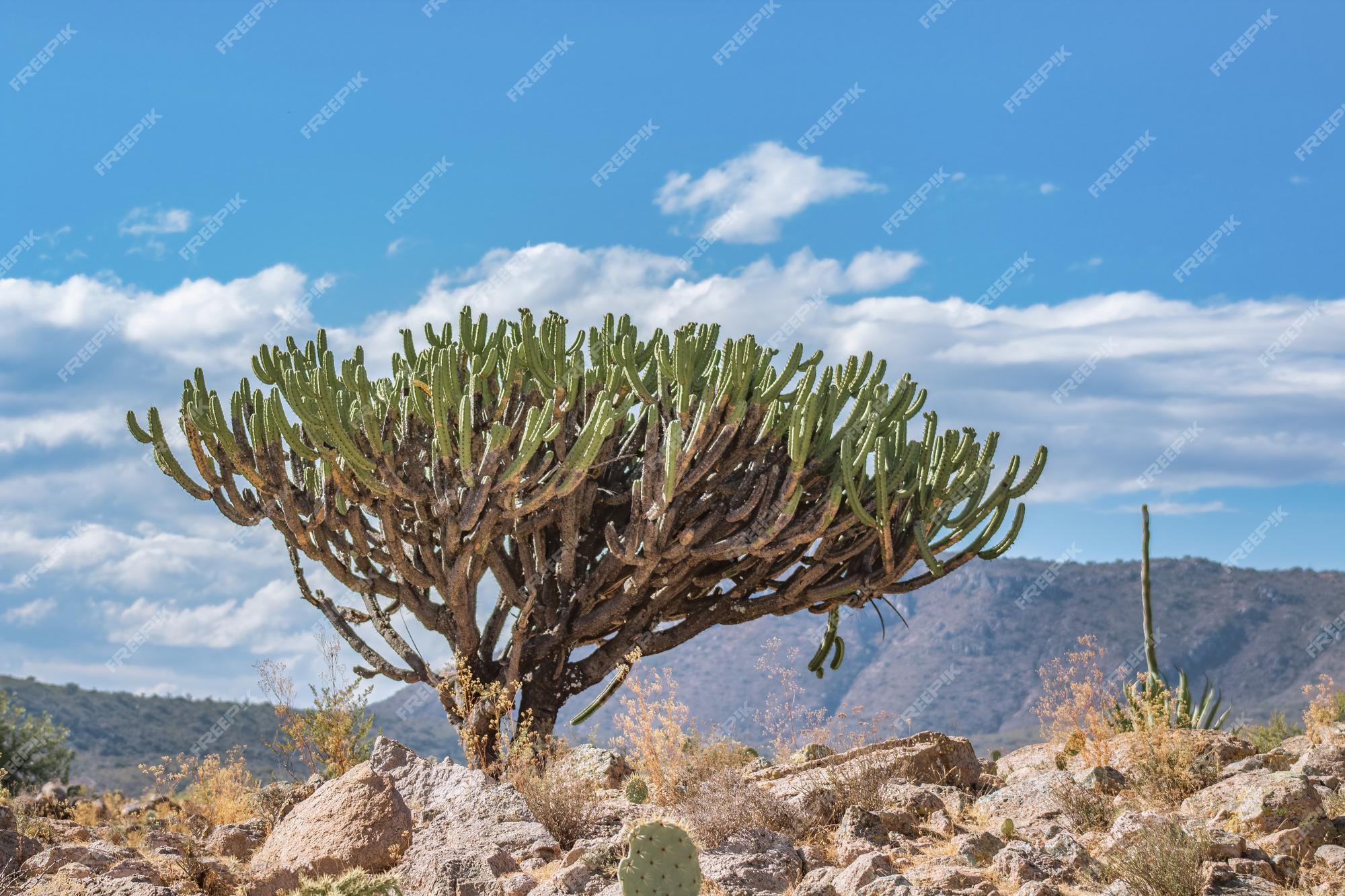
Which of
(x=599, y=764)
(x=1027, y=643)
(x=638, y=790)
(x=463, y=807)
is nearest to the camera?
(x=463, y=807)

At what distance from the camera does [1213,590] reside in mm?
73250

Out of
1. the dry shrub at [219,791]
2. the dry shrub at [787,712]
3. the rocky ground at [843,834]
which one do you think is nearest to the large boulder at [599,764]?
the rocky ground at [843,834]

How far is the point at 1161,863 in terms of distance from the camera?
753 cm

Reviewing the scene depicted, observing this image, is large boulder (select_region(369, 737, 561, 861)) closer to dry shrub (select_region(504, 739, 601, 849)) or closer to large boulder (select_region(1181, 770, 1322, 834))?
dry shrub (select_region(504, 739, 601, 849))

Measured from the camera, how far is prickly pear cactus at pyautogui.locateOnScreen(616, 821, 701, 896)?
281 inches

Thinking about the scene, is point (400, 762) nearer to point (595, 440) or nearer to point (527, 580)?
point (527, 580)

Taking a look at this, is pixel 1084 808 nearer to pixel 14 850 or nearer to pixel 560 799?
pixel 560 799

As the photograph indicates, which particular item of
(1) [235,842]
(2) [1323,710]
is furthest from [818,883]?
(2) [1323,710]

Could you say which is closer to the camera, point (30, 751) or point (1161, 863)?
point (1161, 863)

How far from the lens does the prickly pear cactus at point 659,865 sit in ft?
23.4

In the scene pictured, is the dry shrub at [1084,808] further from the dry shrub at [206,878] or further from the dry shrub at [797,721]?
the dry shrub at [206,878]

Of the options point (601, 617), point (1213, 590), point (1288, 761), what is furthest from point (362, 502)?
point (1213, 590)

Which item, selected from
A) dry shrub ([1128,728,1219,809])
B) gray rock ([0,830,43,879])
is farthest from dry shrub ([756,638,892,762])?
gray rock ([0,830,43,879])

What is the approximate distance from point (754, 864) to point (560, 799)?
2.14m
